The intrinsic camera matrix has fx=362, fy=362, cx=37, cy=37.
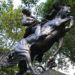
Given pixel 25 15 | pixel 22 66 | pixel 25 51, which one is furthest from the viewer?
pixel 25 15

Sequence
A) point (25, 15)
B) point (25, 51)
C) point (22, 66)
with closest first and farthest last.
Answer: point (25, 51), point (22, 66), point (25, 15)

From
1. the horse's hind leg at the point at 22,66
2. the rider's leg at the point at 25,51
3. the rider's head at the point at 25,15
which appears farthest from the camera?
the rider's head at the point at 25,15

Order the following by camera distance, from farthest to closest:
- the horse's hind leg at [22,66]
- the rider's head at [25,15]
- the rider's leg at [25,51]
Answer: the rider's head at [25,15], the horse's hind leg at [22,66], the rider's leg at [25,51]

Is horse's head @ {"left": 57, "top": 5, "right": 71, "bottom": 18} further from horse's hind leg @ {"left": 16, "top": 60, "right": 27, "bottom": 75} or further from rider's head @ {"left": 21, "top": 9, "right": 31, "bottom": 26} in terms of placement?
horse's hind leg @ {"left": 16, "top": 60, "right": 27, "bottom": 75}

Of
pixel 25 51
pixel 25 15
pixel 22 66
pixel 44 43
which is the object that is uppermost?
pixel 25 15

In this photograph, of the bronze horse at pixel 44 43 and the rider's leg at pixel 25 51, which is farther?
the bronze horse at pixel 44 43

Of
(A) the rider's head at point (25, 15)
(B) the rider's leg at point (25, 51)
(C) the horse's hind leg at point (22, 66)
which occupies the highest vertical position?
(A) the rider's head at point (25, 15)

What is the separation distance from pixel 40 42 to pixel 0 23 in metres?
16.0

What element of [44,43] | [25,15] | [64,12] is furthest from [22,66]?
[64,12]

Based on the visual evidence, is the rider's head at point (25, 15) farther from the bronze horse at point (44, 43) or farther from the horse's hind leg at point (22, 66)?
the horse's hind leg at point (22, 66)

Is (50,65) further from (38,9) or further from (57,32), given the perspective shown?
(38,9)

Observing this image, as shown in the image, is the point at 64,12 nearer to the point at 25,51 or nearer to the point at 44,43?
the point at 44,43

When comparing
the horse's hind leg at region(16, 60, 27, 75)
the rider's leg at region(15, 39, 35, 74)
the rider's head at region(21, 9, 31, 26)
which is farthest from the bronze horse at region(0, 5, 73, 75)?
the rider's head at region(21, 9, 31, 26)

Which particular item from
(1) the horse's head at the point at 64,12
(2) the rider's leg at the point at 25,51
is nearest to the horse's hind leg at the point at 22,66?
(2) the rider's leg at the point at 25,51
